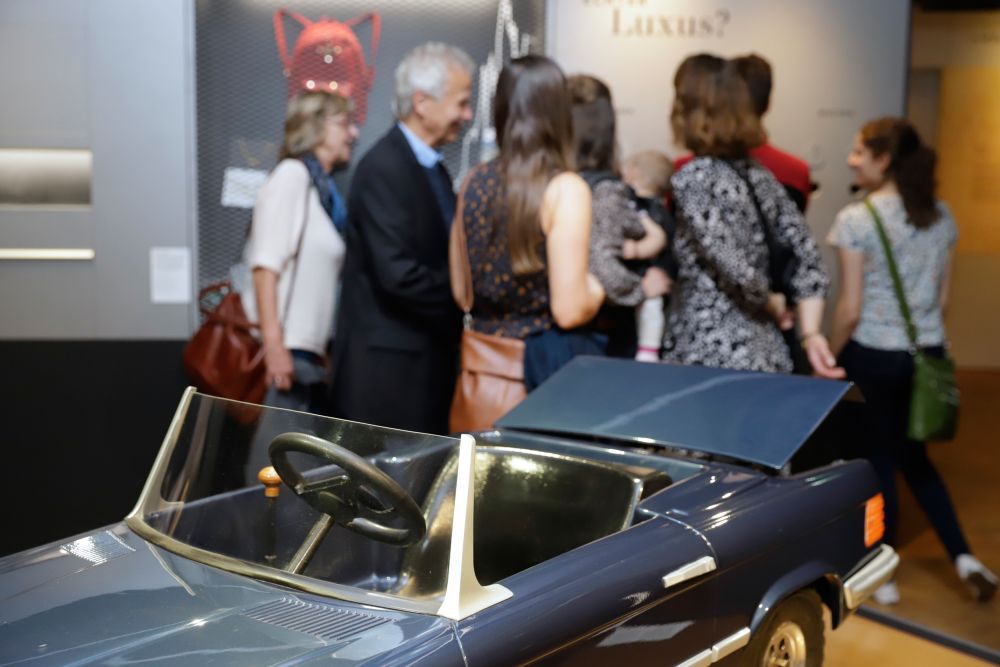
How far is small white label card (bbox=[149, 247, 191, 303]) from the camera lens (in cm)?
439

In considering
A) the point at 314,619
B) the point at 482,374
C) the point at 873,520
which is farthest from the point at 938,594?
the point at 314,619

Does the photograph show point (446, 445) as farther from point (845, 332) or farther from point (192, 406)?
point (845, 332)

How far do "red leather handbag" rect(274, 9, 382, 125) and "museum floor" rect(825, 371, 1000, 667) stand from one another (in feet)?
9.51

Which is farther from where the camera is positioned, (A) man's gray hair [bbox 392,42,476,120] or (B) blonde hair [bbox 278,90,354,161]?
(B) blonde hair [bbox 278,90,354,161]

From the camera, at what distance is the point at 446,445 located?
1.94 m

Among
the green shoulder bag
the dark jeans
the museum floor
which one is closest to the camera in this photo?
the museum floor

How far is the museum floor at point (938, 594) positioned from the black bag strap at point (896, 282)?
3.19ft

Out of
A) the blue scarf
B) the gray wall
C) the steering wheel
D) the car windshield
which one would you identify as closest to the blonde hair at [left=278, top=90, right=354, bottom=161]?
the blue scarf

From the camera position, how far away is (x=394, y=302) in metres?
3.70

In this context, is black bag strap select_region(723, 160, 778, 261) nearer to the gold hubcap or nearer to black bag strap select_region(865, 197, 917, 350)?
black bag strap select_region(865, 197, 917, 350)

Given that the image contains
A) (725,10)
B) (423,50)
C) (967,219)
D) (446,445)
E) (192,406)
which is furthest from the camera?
(967,219)

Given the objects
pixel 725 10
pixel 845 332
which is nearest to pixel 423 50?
pixel 725 10

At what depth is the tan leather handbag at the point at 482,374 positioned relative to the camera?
3.32 meters

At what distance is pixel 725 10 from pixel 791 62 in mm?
376
